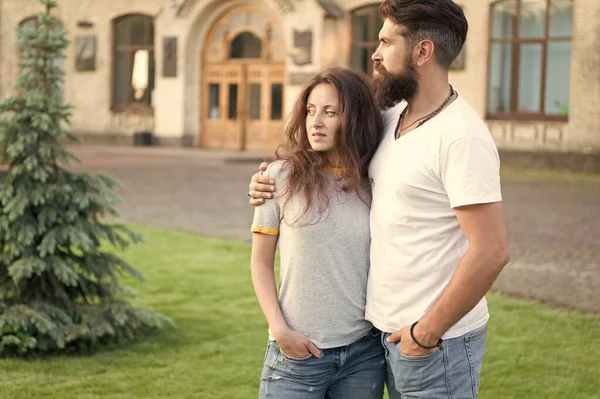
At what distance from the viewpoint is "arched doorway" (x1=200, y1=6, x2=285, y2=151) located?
87.9 feet

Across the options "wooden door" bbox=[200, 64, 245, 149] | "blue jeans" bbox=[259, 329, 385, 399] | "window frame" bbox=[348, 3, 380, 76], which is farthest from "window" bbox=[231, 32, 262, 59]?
"blue jeans" bbox=[259, 329, 385, 399]

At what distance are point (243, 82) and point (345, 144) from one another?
24.7m

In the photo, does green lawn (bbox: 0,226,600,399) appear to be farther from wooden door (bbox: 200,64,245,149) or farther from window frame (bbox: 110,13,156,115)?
window frame (bbox: 110,13,156,115)

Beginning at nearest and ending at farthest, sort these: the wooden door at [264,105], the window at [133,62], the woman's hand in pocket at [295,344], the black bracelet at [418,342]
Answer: the black bracelet at [418,342]
the woman's hand in pocket at [295,344]
the wooden door at [264,105]
the window at [133,62]

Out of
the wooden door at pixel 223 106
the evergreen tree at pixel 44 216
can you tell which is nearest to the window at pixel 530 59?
the wooden door at pixel 223 106

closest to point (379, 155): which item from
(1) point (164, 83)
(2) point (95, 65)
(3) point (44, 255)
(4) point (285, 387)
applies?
(4) point (285, 387)

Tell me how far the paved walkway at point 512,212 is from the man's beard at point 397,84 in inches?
144

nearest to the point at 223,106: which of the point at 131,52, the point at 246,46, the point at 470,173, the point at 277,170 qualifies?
the point at 246,46

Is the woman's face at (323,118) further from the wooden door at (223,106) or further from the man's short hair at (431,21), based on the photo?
the wooden door at (223,106)

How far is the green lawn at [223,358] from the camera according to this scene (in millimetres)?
5559

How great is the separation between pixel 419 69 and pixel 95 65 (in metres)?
28.1

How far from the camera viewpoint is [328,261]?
2982mm

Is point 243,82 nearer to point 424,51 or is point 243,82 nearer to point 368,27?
point 368,27

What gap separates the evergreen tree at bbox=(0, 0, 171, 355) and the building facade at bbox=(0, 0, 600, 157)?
17129mm
